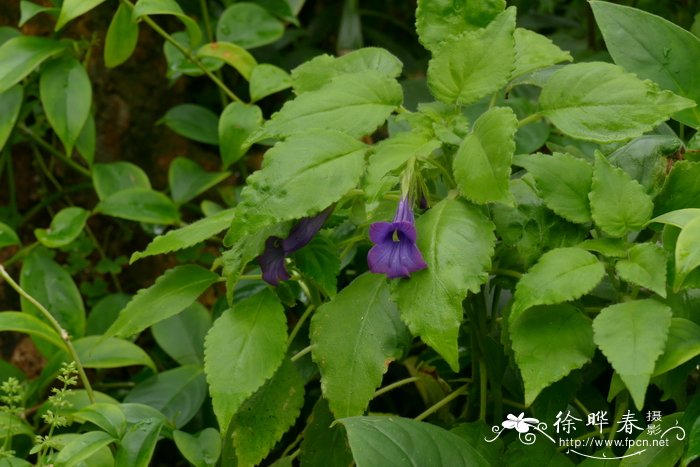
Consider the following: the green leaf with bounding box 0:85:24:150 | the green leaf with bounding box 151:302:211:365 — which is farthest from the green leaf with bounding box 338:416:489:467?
the green leaf with bounding box 0:85:24:150

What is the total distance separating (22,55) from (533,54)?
92 cm

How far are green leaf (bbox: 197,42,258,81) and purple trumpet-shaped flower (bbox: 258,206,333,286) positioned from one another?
0.71 metres

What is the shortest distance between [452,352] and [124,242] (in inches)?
48.8

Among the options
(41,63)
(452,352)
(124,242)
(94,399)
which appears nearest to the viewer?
(452,352)

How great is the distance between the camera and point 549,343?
967 mm

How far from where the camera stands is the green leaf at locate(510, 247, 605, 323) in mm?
941

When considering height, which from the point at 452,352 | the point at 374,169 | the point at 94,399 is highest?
the point at 374,169

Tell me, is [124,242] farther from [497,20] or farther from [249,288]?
[497,20]

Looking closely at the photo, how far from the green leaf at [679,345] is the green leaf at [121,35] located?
3.48ft

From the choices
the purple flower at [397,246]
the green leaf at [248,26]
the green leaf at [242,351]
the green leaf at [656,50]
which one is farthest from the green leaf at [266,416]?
the green leaf at [248,26]

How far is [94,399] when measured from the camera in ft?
4.53

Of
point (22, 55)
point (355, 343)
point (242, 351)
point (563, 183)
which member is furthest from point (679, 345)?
point (22, 55)

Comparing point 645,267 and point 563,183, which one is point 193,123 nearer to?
point 563,183

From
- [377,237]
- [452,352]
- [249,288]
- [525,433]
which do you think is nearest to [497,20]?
[377,237]
